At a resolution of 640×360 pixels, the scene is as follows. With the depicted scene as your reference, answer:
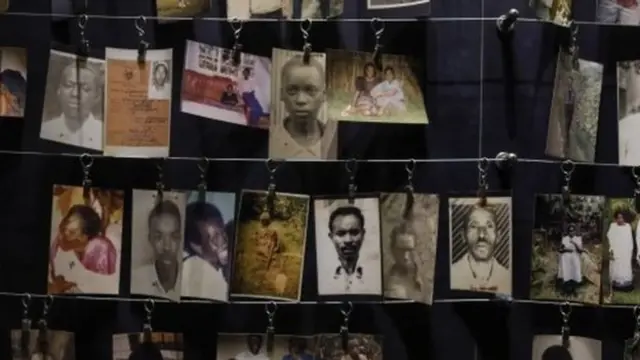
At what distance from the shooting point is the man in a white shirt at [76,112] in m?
1.17

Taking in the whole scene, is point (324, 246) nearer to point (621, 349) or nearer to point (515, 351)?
point (515, 351)

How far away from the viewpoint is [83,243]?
3.86 feet

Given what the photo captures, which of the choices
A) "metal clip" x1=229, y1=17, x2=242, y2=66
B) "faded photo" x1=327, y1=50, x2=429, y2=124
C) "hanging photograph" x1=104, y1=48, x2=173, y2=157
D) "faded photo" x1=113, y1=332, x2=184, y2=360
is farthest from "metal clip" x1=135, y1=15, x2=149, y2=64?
"faded photo" x1=113, y1=332, x2=184, y2=360

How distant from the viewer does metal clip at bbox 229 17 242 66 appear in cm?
118

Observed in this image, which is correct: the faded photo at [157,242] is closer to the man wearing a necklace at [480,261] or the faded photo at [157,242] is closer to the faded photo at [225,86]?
the faded photo at [225,86]

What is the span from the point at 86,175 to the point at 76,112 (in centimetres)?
8

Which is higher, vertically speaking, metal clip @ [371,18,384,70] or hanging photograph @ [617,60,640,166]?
metal clip @ [371,18,384,70]

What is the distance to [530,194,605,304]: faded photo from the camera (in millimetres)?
1155

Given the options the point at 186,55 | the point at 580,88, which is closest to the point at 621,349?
the point at 580,88

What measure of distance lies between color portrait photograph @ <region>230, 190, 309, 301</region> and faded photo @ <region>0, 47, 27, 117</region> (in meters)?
0.33

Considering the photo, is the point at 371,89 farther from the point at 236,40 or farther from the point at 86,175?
the point at 86,175

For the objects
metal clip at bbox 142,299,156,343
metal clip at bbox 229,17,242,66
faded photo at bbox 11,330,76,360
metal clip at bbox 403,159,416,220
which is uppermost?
metal clip at bbox 229,17,242,66

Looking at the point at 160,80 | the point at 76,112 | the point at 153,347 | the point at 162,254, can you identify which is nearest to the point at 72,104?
the point at 76,112

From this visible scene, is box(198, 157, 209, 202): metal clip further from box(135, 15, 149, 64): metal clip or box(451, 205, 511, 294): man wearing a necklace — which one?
box(451, 205, 511, 294): man wearing a necklace
